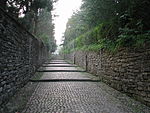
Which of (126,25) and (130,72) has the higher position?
(126,25)

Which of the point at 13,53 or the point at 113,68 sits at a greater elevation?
the point at 13,53

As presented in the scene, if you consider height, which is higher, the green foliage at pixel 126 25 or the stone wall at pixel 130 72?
the green foliage at pixel 126 25

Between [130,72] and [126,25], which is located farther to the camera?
[126,25]

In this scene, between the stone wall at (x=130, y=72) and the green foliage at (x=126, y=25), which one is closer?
the stone wall at (x=130, y=72)

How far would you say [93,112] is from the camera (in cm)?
418

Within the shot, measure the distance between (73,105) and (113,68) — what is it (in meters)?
3.18

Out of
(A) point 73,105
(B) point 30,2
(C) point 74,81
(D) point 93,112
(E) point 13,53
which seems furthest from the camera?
(B) point 30,2

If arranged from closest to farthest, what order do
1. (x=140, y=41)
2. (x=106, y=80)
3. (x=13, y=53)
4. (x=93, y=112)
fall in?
(x=93, y=112)
(x=140, y=41)
(x=13, y=53)
(x=106, y=80)

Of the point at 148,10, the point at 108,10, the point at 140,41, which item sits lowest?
the point at 140,41

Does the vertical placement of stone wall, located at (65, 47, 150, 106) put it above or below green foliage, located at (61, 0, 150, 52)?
below

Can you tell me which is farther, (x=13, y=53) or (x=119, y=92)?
(x=119, y=92)

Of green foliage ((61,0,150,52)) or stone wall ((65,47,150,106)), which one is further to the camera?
green foliage ((61,0,150,52))

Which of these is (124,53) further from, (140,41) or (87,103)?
(87,103)

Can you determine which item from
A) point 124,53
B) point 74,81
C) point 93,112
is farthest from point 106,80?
point 93,112
